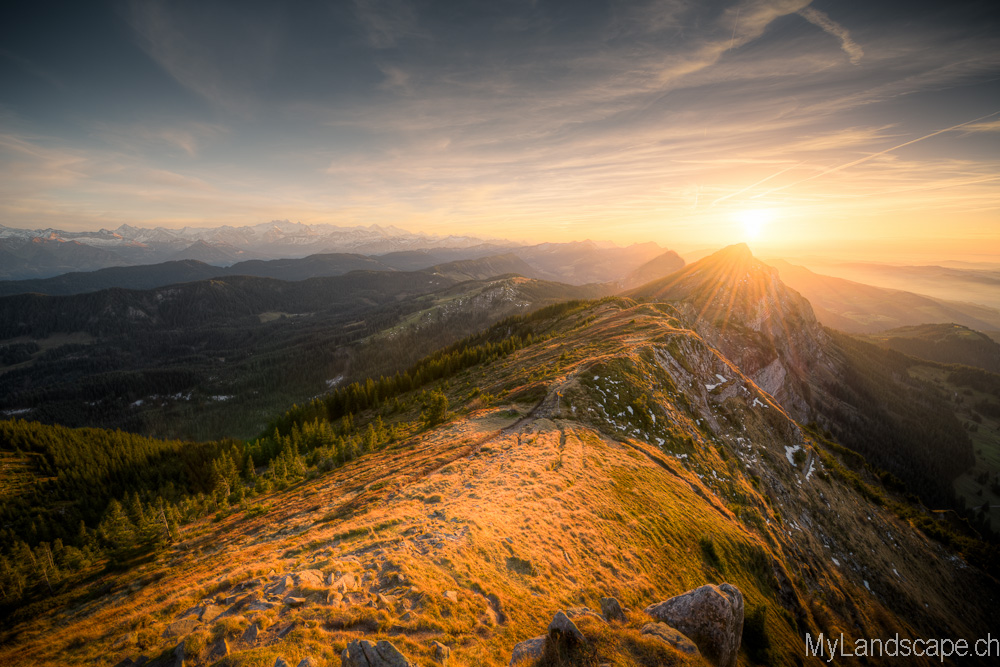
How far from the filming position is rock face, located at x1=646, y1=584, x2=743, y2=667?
17469mm

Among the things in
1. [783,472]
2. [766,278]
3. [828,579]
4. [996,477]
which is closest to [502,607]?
[828,579]

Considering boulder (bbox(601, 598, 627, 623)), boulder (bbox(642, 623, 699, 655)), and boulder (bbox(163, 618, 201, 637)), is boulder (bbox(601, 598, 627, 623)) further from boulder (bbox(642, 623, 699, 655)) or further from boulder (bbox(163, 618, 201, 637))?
boulder (bbox(163, 618, 201, 637))

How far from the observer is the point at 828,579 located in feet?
137

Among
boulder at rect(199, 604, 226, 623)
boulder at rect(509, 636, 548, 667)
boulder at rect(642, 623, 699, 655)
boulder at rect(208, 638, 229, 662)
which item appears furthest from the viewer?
boulder at rect(642, 623, 699, 655)

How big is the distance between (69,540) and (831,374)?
31557 cm

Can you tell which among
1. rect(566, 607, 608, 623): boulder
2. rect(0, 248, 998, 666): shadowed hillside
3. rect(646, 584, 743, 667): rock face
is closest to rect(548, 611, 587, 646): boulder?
rect(0, 248, 998, 666): shadowed hillside

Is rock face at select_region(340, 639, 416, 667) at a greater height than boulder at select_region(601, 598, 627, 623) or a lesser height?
greater

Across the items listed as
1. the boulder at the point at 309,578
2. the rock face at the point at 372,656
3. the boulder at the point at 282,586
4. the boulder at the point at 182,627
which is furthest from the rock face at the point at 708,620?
the boulder at the point at 182,627

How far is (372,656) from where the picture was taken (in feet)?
39.5

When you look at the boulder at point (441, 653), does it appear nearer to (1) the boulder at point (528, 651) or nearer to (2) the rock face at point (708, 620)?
(1) the boulder at point (528, 651)

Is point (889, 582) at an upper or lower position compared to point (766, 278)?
lower

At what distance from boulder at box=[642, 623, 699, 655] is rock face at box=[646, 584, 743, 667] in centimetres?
133

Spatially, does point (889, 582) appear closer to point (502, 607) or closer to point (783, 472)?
point (783, 472)

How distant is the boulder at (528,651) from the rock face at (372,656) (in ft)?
14.3
